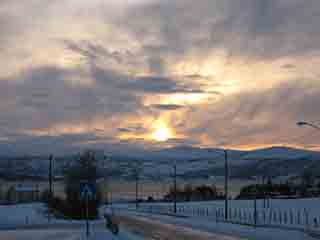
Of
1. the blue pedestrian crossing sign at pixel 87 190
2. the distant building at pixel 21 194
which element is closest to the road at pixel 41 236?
the blue pedestrian crossing sign at pixel 87 190

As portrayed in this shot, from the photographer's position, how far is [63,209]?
65.1 metres

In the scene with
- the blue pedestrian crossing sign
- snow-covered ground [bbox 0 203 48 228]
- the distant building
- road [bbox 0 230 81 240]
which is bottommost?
the distant building

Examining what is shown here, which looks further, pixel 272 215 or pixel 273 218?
pixel 272 215

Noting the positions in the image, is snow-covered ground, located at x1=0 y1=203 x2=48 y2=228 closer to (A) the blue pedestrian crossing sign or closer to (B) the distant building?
(A) the blue pedestrian crossing sign

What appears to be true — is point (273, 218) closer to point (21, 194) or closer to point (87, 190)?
point (87, 190)

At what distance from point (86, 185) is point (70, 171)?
131 feet

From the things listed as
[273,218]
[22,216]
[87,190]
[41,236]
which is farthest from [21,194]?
[87,190]

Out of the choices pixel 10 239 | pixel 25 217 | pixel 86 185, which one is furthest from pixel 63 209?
pixel 86 185

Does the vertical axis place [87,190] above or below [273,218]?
above

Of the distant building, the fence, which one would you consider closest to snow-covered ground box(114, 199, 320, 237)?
the fence

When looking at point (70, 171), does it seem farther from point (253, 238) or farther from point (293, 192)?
point (293, 192)

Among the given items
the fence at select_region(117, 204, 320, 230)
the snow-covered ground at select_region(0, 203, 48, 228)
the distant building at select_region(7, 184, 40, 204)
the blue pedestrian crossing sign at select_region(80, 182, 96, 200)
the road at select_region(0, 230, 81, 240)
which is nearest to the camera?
the blue pedestrian crossing sign at select_region(80, 182, 96, 200)

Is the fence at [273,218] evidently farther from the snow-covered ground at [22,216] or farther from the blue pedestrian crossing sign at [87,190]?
the blue pedestrian crossing sign at [87,190]

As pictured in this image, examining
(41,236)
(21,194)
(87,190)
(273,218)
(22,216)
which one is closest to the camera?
(87,190)
